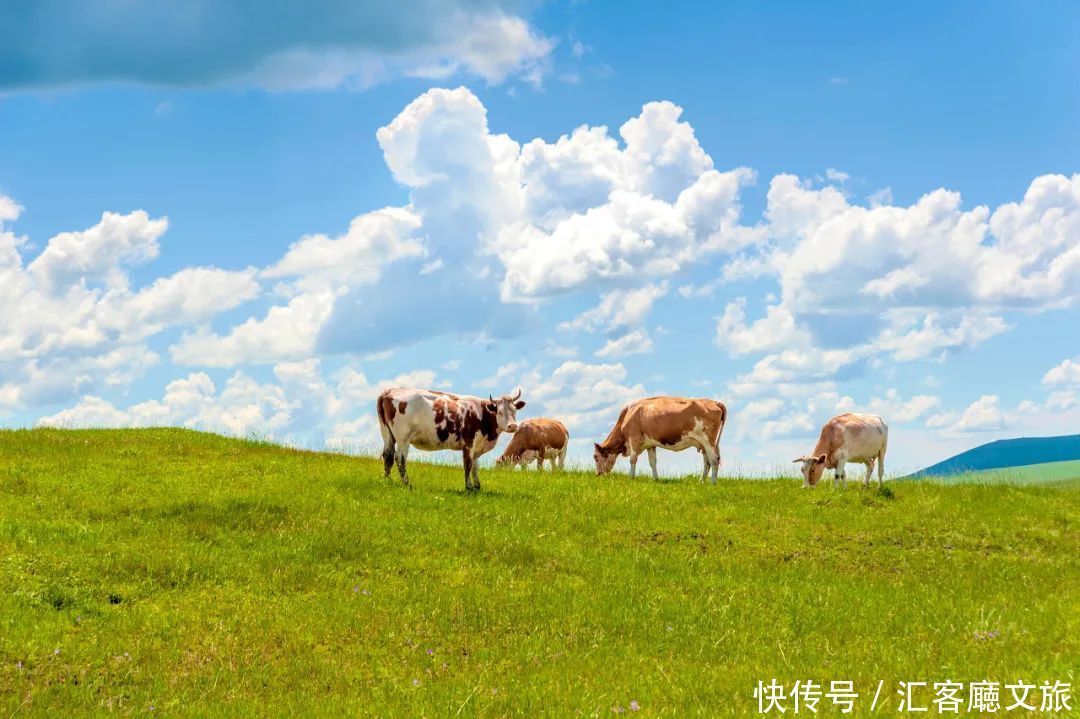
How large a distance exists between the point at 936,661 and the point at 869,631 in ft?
7.97

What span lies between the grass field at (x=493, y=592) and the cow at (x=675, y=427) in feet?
15.5

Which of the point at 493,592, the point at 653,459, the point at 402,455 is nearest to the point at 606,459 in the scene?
the point at 653,459

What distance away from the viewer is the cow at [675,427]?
3133 cm

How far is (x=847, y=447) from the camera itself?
2961 cm

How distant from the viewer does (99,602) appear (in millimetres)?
15000

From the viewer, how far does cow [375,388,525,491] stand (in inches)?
998

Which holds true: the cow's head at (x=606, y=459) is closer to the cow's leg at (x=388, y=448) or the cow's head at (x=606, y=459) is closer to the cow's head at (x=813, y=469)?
the cow's head at (x=813, y=469)

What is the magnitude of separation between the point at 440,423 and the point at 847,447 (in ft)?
44.2

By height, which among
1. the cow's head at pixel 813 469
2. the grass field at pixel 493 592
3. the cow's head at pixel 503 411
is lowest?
the grass field at pixel 493 592

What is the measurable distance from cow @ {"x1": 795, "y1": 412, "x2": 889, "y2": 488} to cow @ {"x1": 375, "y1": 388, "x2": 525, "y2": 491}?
10.3 metres

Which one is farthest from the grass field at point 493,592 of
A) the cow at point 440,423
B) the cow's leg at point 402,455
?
the cow at point 440,423

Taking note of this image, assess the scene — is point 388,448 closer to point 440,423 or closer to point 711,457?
point 440,423

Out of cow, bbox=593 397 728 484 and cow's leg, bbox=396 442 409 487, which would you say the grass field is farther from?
cow, bbox=593 397 728 484

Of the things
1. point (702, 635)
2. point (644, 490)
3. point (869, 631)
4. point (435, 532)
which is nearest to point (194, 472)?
point (435, 532)
